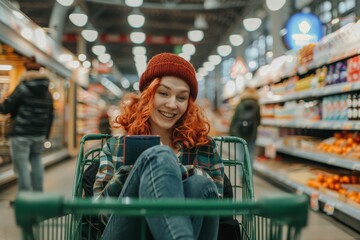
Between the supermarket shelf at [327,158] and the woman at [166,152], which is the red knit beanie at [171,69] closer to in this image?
the woman at [166,152]

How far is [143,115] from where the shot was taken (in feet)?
6.21

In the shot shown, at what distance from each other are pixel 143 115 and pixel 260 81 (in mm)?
6503

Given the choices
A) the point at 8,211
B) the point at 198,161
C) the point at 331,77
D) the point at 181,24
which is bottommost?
the point at 8,211

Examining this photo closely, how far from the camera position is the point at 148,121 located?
1939 mm

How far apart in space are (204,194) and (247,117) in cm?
502

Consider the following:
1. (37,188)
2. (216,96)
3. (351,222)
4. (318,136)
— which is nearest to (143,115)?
(351,222)

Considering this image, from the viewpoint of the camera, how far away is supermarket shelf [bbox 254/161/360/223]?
353 cm

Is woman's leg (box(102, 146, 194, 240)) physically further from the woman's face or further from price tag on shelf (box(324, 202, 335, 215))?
price tag on shelf (box(324, 202, 335, 215))

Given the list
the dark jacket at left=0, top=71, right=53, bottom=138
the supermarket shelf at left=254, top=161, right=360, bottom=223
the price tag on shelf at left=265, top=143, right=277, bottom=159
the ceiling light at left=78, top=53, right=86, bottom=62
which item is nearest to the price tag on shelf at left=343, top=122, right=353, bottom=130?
the supermarket shelf at left=254, top=161, right=360, bottom=223

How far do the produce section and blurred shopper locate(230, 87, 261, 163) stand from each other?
401 mm

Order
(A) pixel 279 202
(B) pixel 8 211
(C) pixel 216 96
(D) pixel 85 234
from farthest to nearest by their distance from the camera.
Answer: (C) pixel 216 96 → (B) pixel 8 211 → (D) pixel 85 234 → (A) pixel 279 202

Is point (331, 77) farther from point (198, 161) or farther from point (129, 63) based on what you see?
point (129, 63)

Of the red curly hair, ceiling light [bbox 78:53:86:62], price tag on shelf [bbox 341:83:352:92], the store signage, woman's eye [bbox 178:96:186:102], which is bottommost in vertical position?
the red curly hair

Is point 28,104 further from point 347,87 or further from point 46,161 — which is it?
point 46,161
